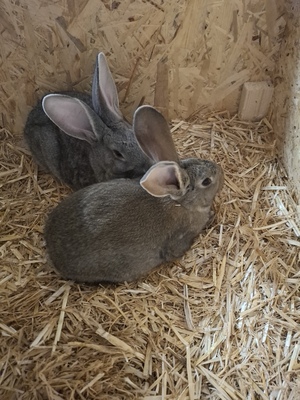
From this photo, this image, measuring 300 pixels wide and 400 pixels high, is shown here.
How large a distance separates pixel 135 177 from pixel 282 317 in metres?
1.14

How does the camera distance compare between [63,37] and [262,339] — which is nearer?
[262,339]

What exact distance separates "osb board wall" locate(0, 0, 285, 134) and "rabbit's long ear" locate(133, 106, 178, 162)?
0.73 m

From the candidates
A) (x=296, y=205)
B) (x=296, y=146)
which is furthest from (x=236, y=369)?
(x=296, y=146)

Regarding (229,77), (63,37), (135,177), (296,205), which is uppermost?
(63,37)

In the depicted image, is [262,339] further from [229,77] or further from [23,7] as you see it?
[23,7]

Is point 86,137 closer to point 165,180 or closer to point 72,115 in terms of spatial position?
point 72,115

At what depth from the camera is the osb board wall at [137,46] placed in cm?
319

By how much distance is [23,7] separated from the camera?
123 inches

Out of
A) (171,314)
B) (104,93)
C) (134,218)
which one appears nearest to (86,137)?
(104,93)

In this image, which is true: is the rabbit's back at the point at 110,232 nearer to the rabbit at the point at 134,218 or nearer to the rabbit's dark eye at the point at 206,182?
the rabbit at the point at 134,218

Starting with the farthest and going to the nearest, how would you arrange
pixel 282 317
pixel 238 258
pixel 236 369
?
pixel 238 258 < pixel 282 317 < pixel 236 369

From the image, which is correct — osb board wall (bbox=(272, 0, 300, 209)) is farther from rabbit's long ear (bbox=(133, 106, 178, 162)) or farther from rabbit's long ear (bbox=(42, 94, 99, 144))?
rabbit's long ear (bbox=(42, 94, 99, 144))

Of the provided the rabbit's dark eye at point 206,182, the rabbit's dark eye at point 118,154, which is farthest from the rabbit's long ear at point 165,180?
the rabbit's dark eye at point 118,154

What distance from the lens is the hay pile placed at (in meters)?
2.57
